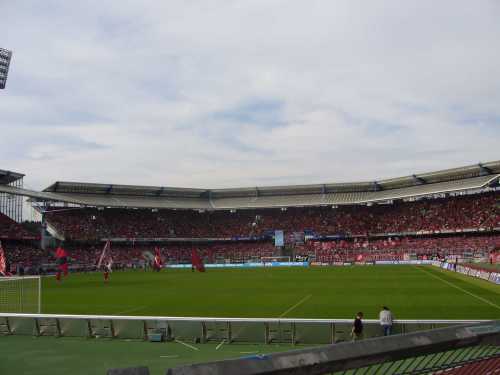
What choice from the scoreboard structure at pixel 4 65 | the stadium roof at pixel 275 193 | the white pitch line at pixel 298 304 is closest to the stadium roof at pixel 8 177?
the stadium roof at pixel 275 193

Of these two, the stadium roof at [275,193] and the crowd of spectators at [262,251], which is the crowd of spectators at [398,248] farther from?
the stadium roof at [275,193]

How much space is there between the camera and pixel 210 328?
19.4 m

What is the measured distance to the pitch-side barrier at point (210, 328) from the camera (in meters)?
18.3

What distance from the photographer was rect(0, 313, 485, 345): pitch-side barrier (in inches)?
719

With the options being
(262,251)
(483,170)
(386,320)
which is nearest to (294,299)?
(386,320)

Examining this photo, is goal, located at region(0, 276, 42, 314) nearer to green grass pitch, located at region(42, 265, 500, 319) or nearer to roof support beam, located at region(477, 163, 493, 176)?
green grass pitch, located at region(42, 265, 500, 319)

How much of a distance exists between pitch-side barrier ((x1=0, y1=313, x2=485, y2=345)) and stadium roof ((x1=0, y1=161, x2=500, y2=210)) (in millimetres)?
65557

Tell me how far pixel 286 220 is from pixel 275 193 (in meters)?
8.39

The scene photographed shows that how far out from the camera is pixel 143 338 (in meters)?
19.7

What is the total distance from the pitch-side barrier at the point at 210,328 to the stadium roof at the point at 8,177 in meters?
67.9

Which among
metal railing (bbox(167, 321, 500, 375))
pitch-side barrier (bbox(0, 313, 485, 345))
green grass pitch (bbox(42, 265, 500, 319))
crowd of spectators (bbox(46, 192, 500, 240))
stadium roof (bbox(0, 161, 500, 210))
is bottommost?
green grass pitch (bbox(42, 265, 500, 319))

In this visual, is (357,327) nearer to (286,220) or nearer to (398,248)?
(398,248)

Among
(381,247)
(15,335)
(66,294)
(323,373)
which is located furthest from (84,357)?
(381,247)

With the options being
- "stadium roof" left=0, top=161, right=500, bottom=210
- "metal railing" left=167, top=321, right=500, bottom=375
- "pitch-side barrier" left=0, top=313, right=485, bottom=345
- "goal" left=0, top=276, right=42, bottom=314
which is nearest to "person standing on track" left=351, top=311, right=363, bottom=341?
"pitch-side barrier" left=0, top=313, right=485, bottom=345
